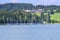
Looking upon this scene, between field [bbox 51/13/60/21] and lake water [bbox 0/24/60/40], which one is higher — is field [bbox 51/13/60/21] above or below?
below

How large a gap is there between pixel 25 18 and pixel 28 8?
273 inches

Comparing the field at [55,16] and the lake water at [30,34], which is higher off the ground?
the lake water at [30,34]

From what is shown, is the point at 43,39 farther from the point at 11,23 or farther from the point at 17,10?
the point at 17,10

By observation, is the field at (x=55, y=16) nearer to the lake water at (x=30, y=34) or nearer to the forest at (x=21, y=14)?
the forest at (x=21, y=14)

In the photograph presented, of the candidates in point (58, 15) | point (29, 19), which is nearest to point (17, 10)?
point (29, 19)

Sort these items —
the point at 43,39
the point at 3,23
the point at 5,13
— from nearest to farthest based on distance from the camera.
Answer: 1. the point at 43,39
2. the point at 3,23
3. the point at 5,13

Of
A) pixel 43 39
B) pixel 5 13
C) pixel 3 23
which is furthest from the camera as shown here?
pixel 5 13

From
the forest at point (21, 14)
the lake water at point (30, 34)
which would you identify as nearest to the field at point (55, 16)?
the forest at point (21, 14)

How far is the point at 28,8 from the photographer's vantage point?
55969mm

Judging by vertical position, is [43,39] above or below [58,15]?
above

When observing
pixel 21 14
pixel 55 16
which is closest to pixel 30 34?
pixel 55 16

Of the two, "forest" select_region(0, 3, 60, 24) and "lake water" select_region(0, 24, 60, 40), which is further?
"forest" select_region(0, 3, 60, 24)

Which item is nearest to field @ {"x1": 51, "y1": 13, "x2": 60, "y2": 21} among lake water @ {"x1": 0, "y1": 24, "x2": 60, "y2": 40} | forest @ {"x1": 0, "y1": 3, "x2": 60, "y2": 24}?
forest @ {"x1": 0, "y1": 3, "x2": 60, "y2": 24}

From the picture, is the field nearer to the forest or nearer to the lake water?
the forest
